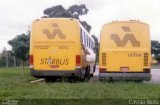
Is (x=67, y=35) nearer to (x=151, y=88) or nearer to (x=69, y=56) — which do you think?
(x=69, y=56)

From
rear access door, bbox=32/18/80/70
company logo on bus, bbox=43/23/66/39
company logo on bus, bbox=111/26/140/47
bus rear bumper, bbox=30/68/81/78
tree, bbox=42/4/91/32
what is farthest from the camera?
tree, bbox=42/4/91/32

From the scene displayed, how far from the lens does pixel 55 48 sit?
21.3 meters

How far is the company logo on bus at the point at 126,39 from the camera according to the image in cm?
1998

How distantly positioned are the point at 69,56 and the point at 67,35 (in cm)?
90

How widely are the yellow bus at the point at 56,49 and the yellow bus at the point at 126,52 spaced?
4.92 feet

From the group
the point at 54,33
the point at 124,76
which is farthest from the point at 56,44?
the point at 124,76

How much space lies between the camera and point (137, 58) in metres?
19.8

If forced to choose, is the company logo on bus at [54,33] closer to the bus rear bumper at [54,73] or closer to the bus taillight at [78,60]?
the bus taillight at [78,60]

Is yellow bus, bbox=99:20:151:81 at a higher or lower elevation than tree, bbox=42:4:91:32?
lower

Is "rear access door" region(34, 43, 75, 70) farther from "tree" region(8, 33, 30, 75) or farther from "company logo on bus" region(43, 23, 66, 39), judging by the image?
"tree" region(8, 33, 30, 75)

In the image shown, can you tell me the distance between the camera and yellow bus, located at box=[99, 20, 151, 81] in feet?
64.9

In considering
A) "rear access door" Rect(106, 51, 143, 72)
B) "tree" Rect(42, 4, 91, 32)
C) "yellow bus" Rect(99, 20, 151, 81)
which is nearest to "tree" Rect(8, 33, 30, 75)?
"yellow bus" Rect(99, 20, 151, 81)

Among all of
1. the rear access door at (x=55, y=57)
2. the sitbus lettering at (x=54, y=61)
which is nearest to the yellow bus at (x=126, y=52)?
the rear access door at (x=55, y=57)

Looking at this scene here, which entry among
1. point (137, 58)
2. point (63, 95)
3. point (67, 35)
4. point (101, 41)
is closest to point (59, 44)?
point (67, 35)
